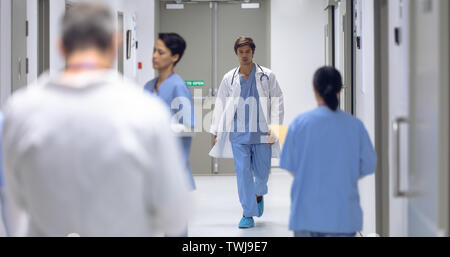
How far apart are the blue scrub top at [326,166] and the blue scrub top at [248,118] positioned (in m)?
2.32

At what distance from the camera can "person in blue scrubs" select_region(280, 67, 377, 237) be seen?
2584 millimetres

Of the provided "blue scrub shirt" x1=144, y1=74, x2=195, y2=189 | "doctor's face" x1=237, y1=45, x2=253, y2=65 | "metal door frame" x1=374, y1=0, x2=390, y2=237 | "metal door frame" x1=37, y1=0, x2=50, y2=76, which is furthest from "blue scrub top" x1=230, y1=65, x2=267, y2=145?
"metal door frame" x1=37, y1=0, x2=50, y2=76

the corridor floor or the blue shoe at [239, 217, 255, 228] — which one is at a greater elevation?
the blue shoe at [239, 217, 255, 228]

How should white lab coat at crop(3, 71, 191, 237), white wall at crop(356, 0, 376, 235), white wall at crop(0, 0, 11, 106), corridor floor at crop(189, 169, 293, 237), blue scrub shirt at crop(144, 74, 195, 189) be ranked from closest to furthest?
white lab coat at crop(3, 71, 191, 237), blue scrub shirt at crop(144, 74, 195, 189), white wall at crop(356, 0, 376, 235), white wall at crop(0, 0, 11, 106), corridor floor at crop(189, 169, 293, 237)

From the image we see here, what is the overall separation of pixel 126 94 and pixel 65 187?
0.28 metres

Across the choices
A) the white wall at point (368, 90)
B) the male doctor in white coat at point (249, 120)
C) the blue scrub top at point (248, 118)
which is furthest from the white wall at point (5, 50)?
the white wall at point (368, 90)

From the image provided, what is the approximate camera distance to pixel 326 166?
2.58 meters

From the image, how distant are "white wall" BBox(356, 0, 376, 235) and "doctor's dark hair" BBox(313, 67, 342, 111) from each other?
1145 millimetres

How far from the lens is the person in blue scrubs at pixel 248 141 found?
4.94m

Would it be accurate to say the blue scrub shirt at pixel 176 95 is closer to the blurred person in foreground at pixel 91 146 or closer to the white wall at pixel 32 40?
the blurred person in foreground at pixel 91 146

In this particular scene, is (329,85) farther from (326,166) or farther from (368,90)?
(368,90)

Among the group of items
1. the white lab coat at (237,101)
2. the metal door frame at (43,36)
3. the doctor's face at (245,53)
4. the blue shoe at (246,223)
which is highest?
the metal door frame at (43,36)

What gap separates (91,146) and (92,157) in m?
0.03

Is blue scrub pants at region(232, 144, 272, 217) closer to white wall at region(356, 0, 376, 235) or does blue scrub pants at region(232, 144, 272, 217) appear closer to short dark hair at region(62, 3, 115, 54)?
white wall at region(356, 0, 376, 235)
